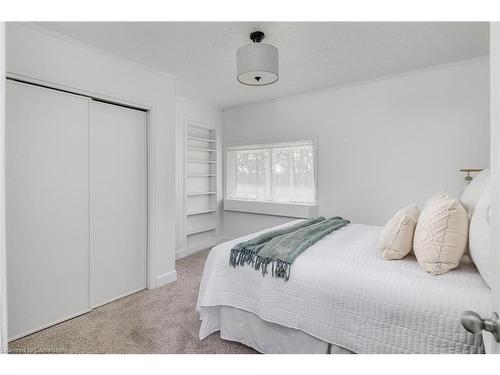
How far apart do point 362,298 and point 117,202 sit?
2.31m

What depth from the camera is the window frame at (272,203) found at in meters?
3.88

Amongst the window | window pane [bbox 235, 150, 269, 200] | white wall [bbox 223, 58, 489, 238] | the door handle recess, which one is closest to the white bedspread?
the door handle recess

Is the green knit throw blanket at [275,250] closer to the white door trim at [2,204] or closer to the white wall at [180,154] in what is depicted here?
the white door trim at [2,204]

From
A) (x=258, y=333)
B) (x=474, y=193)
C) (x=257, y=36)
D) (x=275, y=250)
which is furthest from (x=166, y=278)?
(x=474, y=193)

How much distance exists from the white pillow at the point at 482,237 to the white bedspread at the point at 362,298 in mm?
95

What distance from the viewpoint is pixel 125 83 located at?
2.68 metres

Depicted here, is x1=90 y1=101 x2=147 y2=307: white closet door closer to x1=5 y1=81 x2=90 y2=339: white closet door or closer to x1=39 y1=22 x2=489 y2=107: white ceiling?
x1=5 y1=81 x2=90 y2=339: white closet door

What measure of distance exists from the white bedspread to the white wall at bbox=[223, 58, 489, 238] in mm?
1689

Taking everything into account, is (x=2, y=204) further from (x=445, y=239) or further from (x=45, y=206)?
(x=445, y=239)

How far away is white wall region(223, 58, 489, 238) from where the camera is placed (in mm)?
2857
